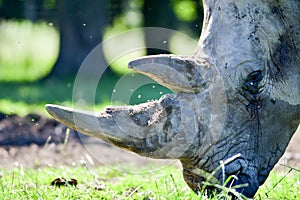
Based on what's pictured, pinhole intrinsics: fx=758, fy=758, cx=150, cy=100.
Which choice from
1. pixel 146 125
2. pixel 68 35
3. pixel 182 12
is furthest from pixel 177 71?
pixel 182 12

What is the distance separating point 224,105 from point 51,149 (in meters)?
4.54

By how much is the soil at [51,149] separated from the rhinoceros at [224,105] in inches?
118

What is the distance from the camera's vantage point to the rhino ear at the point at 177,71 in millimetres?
4352

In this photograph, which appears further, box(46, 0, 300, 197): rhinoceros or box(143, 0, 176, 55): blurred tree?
box(143, 0, 176, 55): blurred tree

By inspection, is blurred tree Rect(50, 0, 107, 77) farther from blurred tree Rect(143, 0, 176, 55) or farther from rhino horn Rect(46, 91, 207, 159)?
rhino horn Rect(46, 91, 207, 159)

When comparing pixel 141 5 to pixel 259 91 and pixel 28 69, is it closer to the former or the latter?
pixel 28 69

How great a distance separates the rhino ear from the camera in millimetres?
4352

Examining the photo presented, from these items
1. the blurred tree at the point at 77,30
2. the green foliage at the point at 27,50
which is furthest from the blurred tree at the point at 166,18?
the green foliage at the point at 27,50

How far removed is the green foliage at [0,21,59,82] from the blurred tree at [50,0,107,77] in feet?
1.47

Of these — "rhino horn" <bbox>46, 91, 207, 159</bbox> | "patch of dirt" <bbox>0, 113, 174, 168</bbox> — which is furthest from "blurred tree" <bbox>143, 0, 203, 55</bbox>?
"rhino horn" <bbox>46, 91, 207, 159</bbox>

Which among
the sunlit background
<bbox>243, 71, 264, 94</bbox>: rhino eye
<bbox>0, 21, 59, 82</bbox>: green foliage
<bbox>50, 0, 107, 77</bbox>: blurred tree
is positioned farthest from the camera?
<bbox>50, 0, 107, 77</bbox>: blurred tree

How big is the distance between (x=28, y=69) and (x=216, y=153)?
49.8ft

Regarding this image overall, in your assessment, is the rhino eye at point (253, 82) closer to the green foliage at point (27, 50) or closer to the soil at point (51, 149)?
the soil at point (51, 149)

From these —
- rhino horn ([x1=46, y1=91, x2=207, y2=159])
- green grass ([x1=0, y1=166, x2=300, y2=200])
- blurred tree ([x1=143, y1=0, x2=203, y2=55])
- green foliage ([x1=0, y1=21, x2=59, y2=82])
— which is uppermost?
rhino horn ([x1=46, y1=91, x2=207, y2=159])
